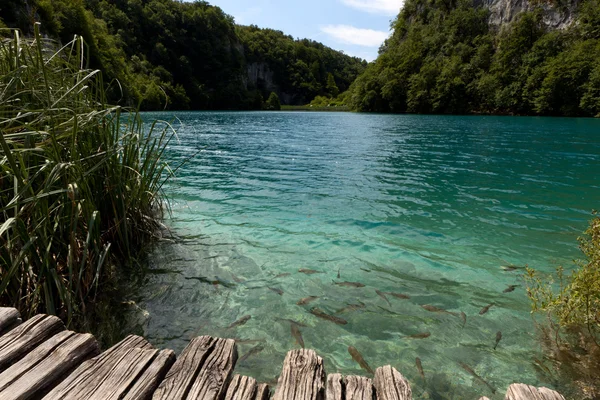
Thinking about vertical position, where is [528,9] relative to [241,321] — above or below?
above

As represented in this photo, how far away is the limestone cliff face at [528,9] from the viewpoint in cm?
5528

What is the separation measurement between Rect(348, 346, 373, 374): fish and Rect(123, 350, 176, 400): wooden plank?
195cm

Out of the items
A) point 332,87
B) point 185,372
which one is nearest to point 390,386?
point 185,372

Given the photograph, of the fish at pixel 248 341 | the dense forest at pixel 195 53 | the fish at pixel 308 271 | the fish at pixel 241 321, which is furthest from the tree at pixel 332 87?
the fish at pixel 248 341

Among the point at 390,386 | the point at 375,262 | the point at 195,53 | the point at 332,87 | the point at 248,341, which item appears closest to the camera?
the point at 390,386

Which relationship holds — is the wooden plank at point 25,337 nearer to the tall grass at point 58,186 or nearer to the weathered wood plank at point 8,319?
the weathered wood plank at point 8,319

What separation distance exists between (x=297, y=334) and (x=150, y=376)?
2.11 meters

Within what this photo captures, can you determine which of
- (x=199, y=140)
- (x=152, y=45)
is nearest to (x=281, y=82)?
(x=152, y=45)

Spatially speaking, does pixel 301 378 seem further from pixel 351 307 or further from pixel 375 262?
pixel 375 262

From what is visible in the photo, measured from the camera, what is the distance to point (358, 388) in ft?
5.29

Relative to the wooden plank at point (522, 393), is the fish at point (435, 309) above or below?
below

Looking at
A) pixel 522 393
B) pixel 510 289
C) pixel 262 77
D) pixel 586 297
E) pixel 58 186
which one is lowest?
pixel 510 289

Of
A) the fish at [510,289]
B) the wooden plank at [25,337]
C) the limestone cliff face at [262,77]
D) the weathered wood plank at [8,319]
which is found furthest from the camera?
the limestone cliff face at [262,77]

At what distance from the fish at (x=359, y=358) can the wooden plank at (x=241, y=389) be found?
1770 mm
